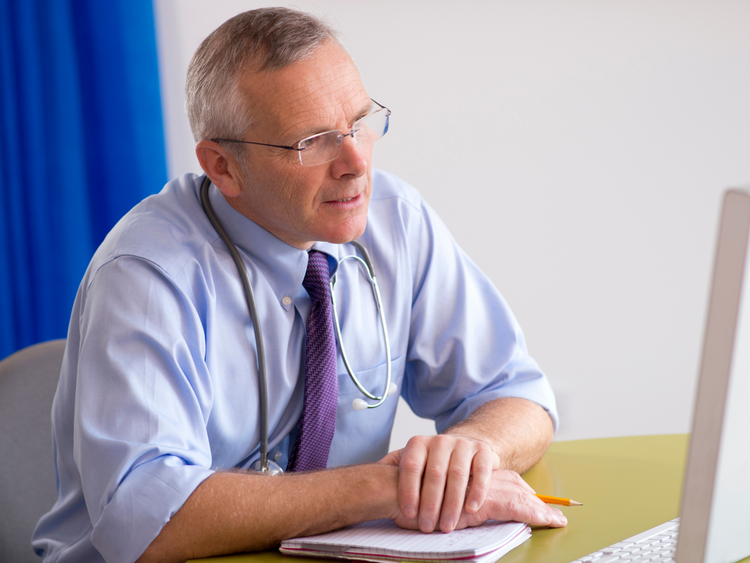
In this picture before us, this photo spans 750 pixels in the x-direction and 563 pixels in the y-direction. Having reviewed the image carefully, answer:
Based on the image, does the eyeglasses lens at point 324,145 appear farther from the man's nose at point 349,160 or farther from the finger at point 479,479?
the finger at point 479,479

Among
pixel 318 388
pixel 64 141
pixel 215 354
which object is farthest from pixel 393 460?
pixel 64 141

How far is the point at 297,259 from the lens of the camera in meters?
1.36

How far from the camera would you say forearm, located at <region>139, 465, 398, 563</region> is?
3.25ft

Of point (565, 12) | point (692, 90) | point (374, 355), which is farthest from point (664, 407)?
point (374, 355)

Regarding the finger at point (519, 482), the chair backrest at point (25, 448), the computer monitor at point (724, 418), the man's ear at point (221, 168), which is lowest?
the chair backrest at point (25, 448)

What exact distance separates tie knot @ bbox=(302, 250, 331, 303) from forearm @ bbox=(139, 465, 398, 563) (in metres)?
0.42

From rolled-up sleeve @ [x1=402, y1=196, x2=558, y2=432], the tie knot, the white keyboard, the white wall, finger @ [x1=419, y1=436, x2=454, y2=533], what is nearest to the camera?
the white keyboard

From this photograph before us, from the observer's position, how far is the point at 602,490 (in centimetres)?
117

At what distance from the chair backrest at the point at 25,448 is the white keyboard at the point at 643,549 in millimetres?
1117

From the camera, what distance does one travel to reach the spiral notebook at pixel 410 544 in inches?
34.6

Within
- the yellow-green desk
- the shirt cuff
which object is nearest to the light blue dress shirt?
the shirt cuff

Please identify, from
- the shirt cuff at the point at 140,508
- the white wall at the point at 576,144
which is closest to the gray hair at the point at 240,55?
the shirt cuff at the point at 140,508

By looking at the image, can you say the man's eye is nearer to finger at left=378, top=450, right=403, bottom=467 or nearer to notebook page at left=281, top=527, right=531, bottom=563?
finger at left=378, top=450, right=403, bottom=467

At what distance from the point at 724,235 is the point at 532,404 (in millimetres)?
904
